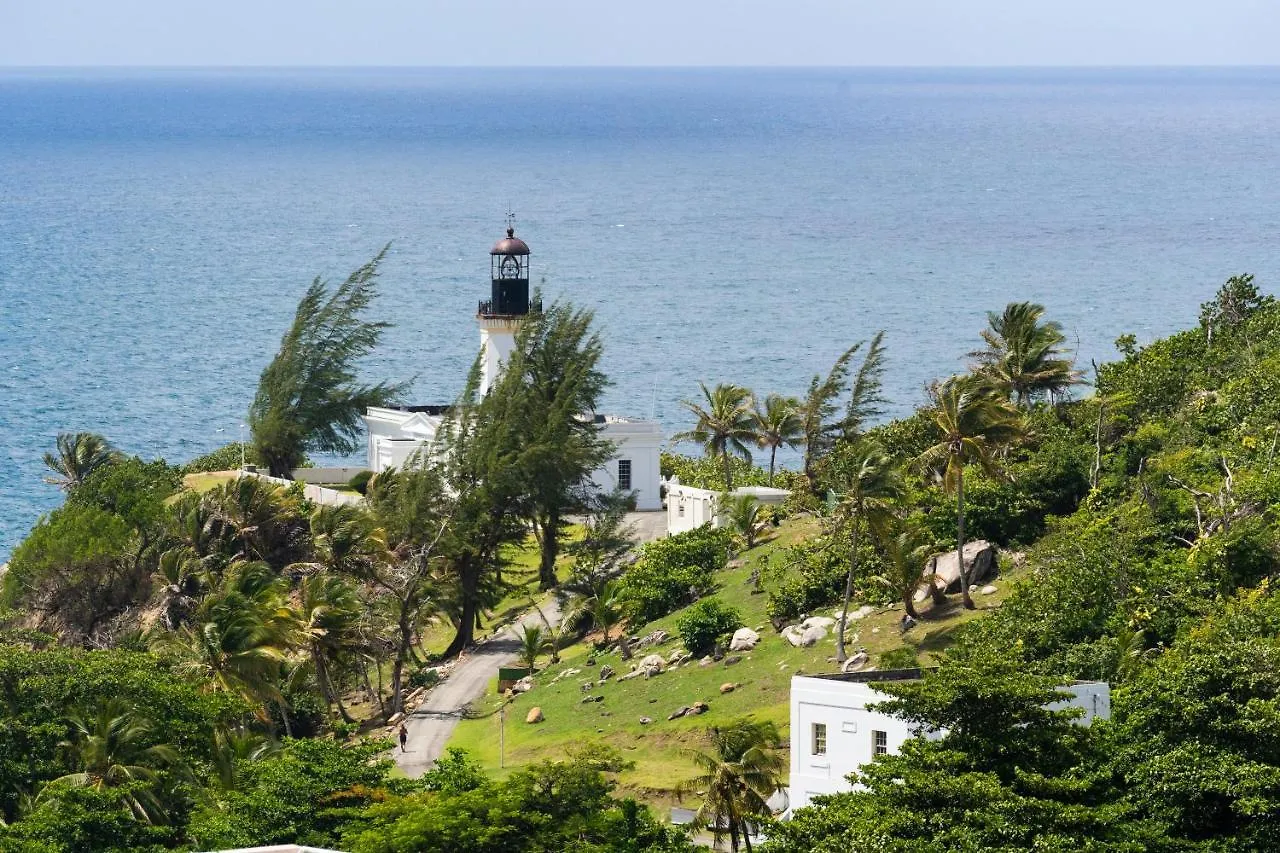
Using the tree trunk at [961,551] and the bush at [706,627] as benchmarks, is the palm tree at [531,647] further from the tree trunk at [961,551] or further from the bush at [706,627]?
the tree trunk at [961,551]

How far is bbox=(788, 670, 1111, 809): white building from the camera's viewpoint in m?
40.2

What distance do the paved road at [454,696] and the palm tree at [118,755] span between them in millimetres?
6771

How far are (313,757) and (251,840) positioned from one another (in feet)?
12.7

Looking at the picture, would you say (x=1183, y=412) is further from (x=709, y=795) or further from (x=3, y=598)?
(x=3, y=598)

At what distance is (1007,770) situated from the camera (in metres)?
36.9

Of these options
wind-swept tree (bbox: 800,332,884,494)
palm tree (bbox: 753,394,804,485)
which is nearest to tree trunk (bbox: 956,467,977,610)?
wind-swept tree (bbox: 800,332,884,494)

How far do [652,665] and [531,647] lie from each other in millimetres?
4858

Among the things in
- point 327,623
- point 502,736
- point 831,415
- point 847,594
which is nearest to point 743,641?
point 847,594

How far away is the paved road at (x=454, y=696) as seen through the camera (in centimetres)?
5200

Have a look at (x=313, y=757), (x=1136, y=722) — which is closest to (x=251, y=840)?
(x=313, y=757)

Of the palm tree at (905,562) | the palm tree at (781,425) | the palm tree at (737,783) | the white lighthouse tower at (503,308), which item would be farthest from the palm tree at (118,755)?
the white lighthouse tower at (503,308)

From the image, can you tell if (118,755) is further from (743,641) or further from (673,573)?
(673,573)

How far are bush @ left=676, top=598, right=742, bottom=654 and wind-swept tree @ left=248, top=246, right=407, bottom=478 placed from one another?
96.7ft

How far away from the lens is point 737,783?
40.3 m
